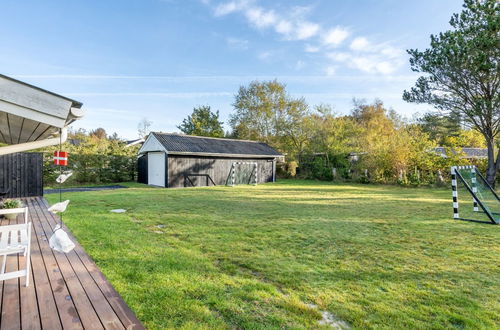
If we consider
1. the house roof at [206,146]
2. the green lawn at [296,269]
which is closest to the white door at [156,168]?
the house roof at [206,146]

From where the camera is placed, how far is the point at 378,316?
2.18 metres

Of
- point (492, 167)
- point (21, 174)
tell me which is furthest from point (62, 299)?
point (492, 167)

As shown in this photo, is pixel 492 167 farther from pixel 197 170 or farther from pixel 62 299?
pixel 62 299

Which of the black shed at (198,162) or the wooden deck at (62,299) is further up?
the black shed at (198,162)

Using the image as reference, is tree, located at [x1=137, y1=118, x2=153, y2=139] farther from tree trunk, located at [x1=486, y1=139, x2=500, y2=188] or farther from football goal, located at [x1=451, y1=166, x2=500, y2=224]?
tree trunk, located at [x1=486, y1=139, x2=500, y2=188]

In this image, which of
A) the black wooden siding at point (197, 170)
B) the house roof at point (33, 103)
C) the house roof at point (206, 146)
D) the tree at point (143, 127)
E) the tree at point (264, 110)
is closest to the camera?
the house roof at point (33, 103)

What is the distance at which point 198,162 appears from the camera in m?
15.1

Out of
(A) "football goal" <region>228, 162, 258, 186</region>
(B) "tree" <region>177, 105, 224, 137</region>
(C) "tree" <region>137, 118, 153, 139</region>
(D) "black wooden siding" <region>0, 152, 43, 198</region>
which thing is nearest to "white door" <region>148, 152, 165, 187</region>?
(A) "football goal" <region>228, 162, 258, 186</region>

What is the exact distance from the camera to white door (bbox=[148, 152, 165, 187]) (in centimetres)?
1415

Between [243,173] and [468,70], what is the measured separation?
13.0m

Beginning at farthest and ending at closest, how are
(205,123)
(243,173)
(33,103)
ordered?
(205,123) < (243,173) < (33,103)

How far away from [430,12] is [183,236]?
45.3 feet

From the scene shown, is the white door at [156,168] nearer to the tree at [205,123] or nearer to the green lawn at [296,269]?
the green lawn at [296,269]

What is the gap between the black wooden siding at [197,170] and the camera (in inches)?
553
